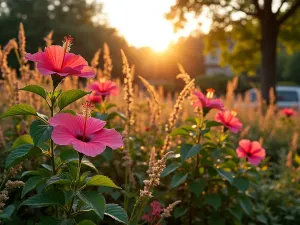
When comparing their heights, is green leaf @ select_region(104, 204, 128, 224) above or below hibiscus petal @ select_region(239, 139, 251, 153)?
above

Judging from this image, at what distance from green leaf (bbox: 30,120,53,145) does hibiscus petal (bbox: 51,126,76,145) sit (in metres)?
0.08

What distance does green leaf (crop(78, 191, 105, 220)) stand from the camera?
1.54 m

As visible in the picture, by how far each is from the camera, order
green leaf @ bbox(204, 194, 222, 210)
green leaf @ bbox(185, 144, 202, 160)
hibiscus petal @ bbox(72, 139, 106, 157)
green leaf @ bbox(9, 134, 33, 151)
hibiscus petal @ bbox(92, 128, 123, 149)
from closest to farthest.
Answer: hibiscus petal @ bbox(72, 139, 106, 157) < hibiscus petal @ bbox(92, 128, 123, 149) < green leaf @ bbox(9, 134, 33, 151) < green leaf @ bbox(185, 144, 202, 160) < green leaf @ bbox(204, 194, 222, 210)

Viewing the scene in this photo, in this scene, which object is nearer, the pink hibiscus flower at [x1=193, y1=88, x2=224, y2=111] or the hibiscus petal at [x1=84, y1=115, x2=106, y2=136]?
the hibiscus petal at [x1=84, y1=115, x2=106, y2=136]

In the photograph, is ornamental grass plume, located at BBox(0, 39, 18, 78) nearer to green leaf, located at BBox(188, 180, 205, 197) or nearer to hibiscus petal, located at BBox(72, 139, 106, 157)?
green leaf, located at BBox(188, 180, 205, 197)

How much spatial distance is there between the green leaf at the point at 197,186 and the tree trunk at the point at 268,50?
13132mm

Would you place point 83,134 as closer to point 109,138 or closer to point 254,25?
point 109,138

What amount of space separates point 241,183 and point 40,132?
168cm

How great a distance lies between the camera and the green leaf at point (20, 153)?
5.37 feet

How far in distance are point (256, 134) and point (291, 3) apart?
34.9 feet

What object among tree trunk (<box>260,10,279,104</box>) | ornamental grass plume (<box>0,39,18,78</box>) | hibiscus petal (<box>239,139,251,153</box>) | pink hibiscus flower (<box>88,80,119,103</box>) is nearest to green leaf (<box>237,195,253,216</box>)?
hibiscus petal (<box>239,139,251,153</box>)

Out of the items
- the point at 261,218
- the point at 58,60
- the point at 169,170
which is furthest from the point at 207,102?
the point at 58,60

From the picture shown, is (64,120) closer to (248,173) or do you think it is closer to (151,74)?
(248,173)

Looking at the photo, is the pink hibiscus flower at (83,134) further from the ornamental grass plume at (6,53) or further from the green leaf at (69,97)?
the ornamental grass plume at (6,53)
